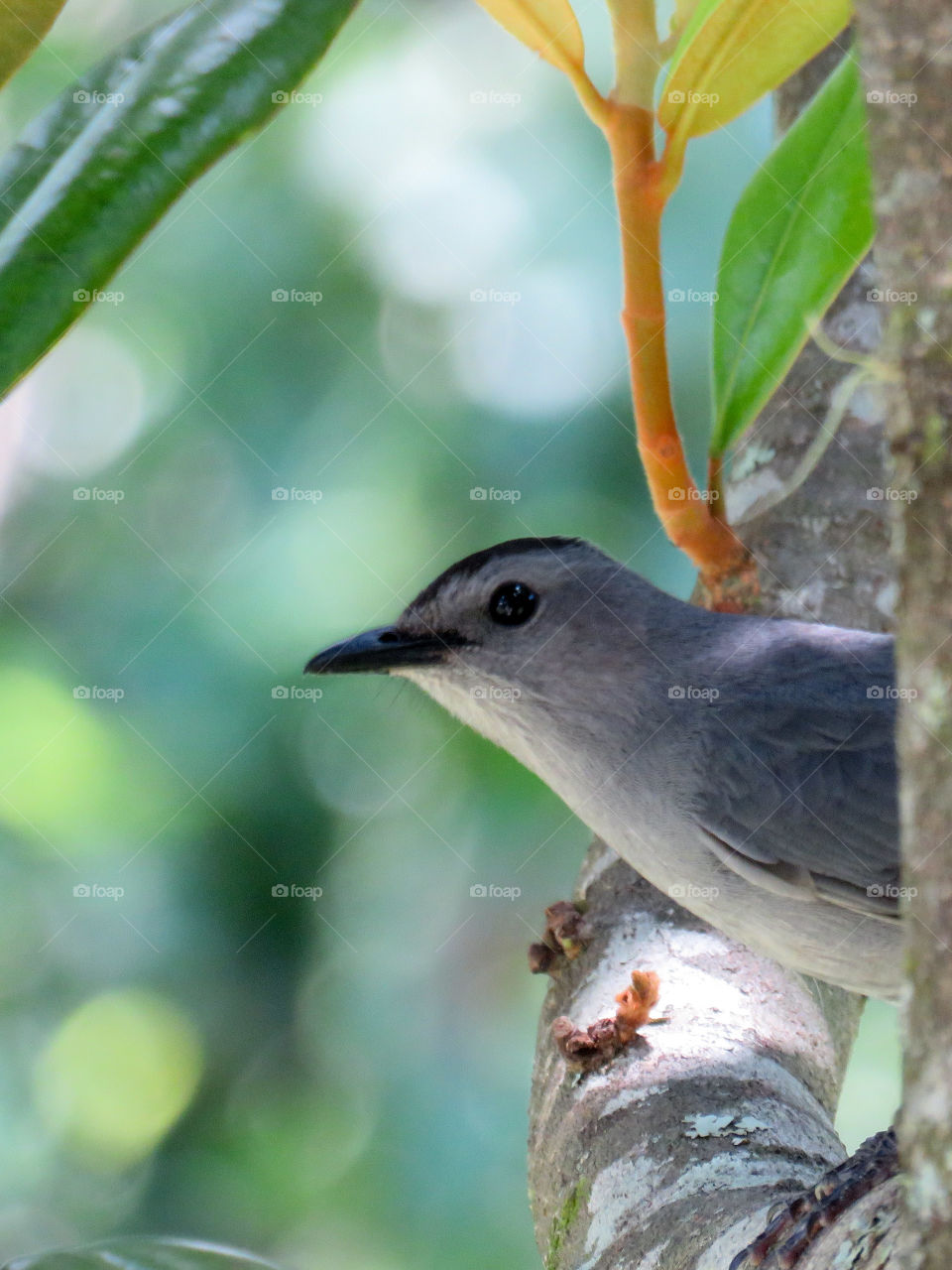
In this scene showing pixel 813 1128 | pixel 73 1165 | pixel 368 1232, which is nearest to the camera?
pixel 813 1128

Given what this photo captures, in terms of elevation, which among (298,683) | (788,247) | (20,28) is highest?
(20,28)

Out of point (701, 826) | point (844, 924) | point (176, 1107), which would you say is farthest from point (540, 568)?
point (176, 1107)

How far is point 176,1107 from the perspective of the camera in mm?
4289

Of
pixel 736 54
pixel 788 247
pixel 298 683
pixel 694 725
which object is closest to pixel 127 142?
pixel 736 54

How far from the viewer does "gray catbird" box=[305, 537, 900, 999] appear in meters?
2.39

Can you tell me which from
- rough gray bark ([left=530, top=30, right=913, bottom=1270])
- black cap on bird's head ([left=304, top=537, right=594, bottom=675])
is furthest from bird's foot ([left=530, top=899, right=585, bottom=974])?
black cap on bird's head ([left=304, top=537, right=594, bottom=675])

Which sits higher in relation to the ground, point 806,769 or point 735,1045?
point 806,769

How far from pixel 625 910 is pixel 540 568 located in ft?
2.67

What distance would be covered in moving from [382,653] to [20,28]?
57.1 inches

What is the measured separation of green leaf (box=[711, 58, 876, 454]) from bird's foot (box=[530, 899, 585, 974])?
1.10 meters

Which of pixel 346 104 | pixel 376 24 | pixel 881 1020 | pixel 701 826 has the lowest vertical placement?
pixel 881 1020

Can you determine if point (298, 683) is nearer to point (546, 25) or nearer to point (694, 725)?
point (694, 725)

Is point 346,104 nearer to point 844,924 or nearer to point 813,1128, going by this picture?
point 844,924

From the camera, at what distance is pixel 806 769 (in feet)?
8.29
